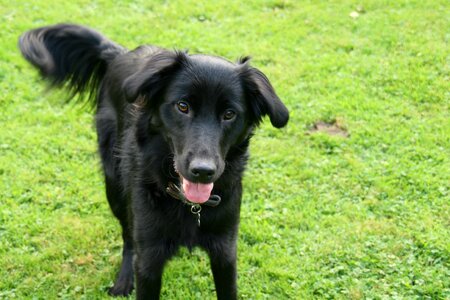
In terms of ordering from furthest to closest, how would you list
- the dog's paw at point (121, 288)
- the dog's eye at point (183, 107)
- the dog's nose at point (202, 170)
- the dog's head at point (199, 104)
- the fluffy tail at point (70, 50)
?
the fluffy tail at point (70, 50) → the dog's paw at point (121, 288) → the dog's eye at point (183, 107) → the dog's head at point (199, 104) → the dog's nose at point (202, 170)

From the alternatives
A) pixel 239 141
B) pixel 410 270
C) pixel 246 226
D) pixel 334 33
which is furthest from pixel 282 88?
pixel 239 141

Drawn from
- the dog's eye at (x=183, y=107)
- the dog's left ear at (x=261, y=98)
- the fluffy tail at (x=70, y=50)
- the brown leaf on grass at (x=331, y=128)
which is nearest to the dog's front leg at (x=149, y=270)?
the dog's eye at (x=183, y=107)

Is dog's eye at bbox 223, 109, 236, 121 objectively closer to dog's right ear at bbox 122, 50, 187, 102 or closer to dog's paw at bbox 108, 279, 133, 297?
dog's right ear at bbox 122, 50, 187, 102

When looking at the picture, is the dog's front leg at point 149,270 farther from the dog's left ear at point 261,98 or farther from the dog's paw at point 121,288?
the dog's left ear at point 261,98

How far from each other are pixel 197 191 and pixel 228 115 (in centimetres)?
45

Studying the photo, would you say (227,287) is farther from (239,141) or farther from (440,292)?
(440,292)

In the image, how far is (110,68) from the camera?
14.6 feet

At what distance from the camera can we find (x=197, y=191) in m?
3.21

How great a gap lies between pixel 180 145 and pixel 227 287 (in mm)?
1164

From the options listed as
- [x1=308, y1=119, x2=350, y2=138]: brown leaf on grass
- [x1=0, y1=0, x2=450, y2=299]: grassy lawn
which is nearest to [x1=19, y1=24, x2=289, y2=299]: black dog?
[x1=0, y1=0, x2=450, y2=299]: grassy lawn

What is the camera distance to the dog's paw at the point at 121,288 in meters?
4.30

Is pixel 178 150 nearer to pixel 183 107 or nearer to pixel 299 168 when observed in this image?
pixel 183 107

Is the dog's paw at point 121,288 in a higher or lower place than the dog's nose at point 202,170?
lower

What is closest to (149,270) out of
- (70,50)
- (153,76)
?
(153,76)
